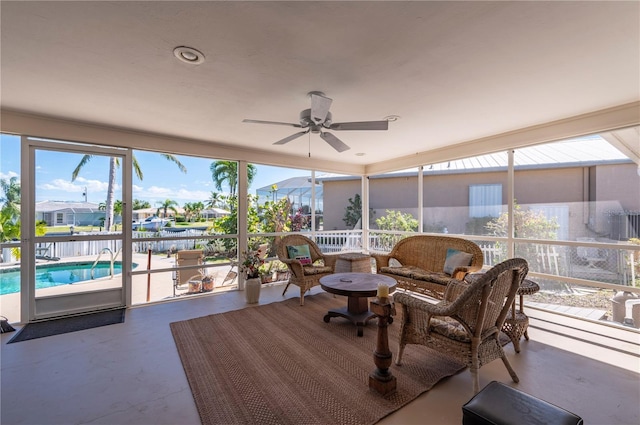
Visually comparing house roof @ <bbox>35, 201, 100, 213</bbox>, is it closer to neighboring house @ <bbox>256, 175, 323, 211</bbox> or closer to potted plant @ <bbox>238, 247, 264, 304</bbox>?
potted plant @ <bbox>238, 247, 264, 304</bbox>

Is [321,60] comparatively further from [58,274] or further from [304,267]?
[58,274]

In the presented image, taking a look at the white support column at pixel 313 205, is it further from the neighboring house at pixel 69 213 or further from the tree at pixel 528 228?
the neighboring house at pixel 69 213

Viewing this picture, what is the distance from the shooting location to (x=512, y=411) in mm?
1385

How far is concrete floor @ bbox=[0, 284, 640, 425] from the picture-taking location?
192 centimetres

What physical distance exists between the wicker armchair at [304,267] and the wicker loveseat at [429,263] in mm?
910

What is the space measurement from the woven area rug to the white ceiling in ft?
8.63

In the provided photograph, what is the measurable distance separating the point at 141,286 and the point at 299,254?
2.58 m

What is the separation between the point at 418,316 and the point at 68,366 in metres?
3.21

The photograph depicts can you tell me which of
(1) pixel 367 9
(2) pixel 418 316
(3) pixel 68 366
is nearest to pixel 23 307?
(3) pixel 68 366

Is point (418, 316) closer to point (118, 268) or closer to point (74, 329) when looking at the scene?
point (74, 329)

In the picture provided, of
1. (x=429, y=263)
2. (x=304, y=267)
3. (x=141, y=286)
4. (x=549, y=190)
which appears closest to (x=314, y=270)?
(x=304, y=267)

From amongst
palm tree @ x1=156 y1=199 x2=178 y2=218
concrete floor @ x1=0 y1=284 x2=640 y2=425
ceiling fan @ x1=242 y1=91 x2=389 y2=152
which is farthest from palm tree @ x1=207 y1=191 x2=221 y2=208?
ceiling fan @ x1=242 y1=91 x2=389 y2=152

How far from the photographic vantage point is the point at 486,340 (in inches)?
84.7

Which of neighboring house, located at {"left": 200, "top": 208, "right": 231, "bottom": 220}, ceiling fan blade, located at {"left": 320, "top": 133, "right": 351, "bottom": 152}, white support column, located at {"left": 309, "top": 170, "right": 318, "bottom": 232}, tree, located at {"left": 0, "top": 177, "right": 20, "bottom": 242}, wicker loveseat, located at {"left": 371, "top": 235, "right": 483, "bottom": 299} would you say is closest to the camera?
ceiling fan blade, located at {"left": 320, "top": 133, "right": 351, "bottom": 152}
